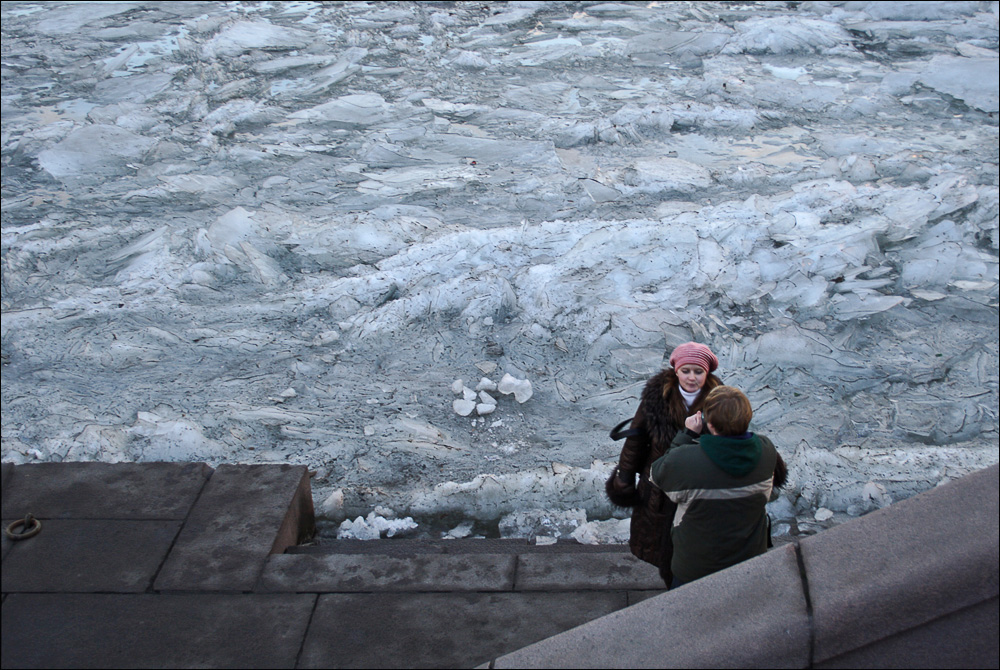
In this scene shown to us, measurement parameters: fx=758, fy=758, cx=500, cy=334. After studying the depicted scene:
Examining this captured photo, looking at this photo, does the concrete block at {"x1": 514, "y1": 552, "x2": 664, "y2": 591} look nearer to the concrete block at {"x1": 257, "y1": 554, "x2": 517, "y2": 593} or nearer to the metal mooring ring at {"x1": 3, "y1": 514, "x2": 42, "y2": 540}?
the concrete block at {"x1": 257, "y1": 554, "x2": 517, "y2": 593}

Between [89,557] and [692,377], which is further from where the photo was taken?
[89,557]

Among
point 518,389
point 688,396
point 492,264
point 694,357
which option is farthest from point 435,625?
point 492,264

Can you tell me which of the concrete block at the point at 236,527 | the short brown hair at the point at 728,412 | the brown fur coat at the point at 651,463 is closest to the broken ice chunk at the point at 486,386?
the concrete block at the point at 236,527

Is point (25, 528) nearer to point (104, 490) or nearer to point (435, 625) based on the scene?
point (104, 490)

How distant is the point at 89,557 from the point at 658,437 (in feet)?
7.82

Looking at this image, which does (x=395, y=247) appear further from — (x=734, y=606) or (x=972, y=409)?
(x=734, y=606)

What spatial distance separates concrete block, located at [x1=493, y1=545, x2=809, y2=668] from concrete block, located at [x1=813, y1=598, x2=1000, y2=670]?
0.55 feet

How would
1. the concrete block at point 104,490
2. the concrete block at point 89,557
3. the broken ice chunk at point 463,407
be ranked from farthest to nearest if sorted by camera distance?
the broken ice chunk at point 463,407 → the concrete block at point 104,490 → the concrete block at point 89,557

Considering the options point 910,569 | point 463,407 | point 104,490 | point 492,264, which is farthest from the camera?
point 492,264

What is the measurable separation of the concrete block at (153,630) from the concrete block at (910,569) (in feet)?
5.99

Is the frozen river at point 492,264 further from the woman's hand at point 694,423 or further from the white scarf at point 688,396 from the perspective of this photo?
the woman's hand at point 694,423

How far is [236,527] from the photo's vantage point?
10.9ft

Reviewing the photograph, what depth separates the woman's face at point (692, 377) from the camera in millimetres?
2945

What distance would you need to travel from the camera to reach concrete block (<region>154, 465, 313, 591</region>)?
3074 mm
